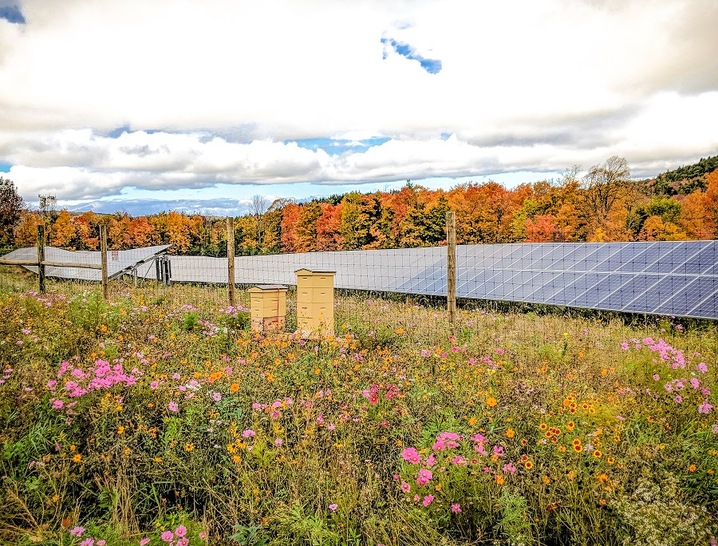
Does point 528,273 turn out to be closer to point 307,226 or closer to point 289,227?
point 307,226

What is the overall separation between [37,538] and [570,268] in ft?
44.0

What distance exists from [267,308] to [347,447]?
4743 millimetres

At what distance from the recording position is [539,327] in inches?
418

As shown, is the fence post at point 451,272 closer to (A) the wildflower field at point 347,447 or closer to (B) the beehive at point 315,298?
(A) the wildflower field at point 347,447

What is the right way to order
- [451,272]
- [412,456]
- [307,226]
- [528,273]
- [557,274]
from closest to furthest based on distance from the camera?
[412,456], [451,272], [557,274], [528,273], [307,226]

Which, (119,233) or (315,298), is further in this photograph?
→ (119,233)

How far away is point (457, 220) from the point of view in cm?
3988

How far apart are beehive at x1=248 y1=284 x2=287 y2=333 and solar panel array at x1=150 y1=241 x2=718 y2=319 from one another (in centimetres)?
553

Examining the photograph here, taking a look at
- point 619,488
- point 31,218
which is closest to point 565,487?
point 619,488

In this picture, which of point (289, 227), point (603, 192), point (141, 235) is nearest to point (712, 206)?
point (603, 192)

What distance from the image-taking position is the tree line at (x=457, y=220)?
36.9 m

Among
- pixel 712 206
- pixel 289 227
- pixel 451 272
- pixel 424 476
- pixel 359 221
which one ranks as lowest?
pixel 424 476

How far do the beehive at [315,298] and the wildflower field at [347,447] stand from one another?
129 centimetres

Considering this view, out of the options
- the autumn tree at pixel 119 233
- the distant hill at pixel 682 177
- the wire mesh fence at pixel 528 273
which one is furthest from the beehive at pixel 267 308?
the distant hill at pixel 682 177
